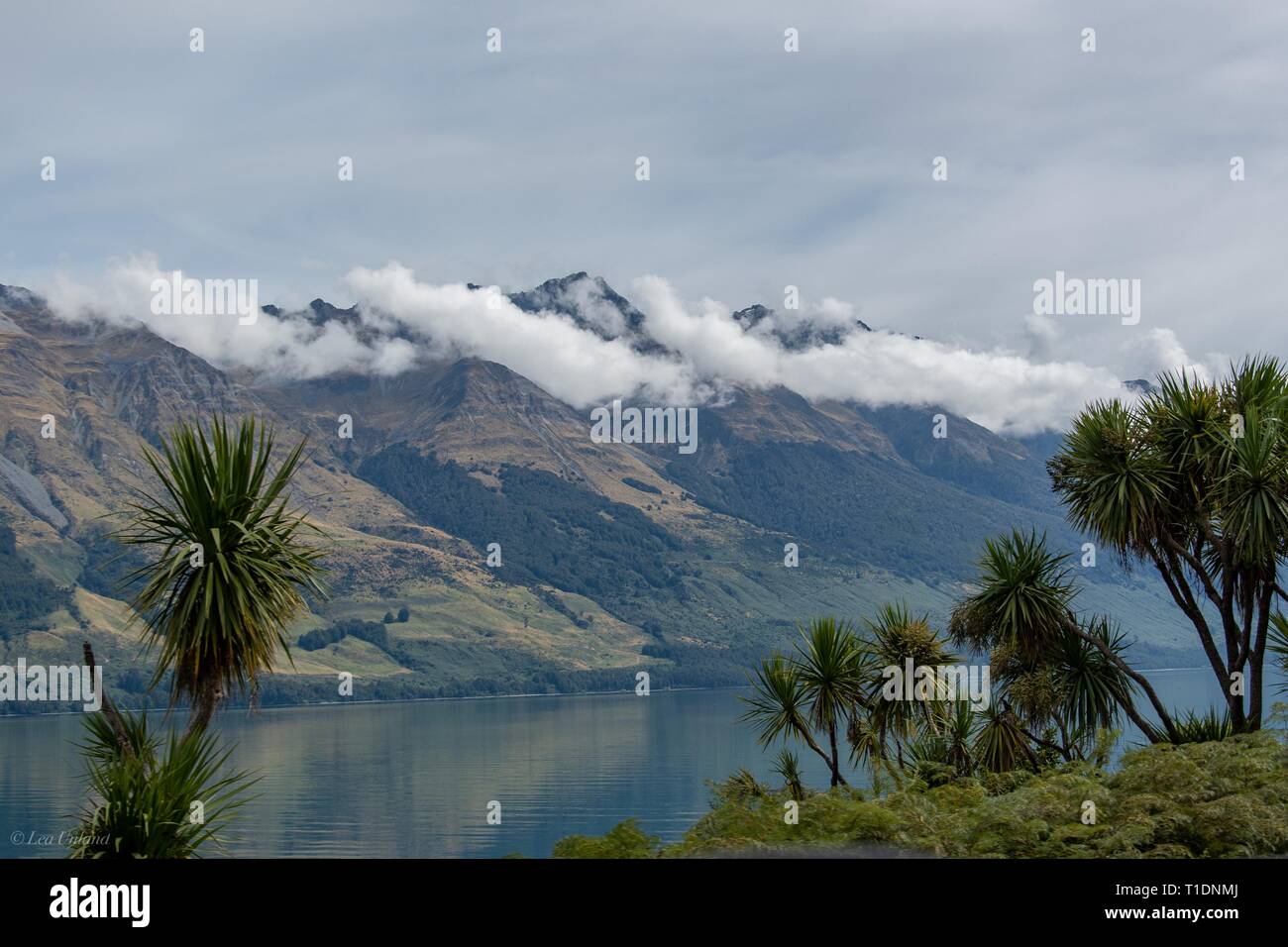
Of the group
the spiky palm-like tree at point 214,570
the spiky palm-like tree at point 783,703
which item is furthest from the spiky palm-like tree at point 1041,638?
the spiky palm-like tree at point 214,570

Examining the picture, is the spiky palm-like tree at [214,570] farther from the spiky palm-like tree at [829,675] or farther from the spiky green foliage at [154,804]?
the spiky palm-like tree at [829,675]

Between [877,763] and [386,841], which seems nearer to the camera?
[877,763]

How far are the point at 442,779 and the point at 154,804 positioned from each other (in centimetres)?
10311

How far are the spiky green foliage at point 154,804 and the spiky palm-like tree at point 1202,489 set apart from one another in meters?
14.0

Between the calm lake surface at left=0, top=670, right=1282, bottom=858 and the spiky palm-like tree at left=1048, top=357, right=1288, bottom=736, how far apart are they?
31657mm

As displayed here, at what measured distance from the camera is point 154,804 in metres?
10.6

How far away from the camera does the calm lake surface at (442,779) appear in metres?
76.4

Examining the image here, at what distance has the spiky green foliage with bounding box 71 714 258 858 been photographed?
34.4 feet

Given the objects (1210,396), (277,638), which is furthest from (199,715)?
(1210,396)

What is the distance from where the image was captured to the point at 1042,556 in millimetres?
20766

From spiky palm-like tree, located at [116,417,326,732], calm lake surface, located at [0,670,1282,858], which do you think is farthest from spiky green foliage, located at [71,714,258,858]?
calm lake surface, located at [0,670,1282,858]
